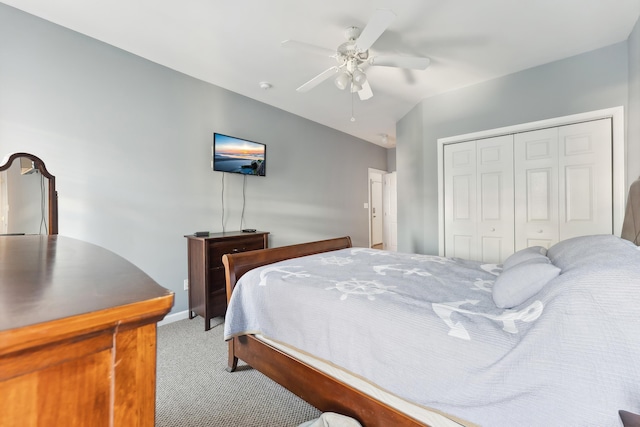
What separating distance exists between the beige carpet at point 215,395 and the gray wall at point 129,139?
0.94m

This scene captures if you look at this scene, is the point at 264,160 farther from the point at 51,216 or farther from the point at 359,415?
the point at 359,415

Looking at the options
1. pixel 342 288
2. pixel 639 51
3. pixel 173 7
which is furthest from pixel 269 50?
pixel 639 51

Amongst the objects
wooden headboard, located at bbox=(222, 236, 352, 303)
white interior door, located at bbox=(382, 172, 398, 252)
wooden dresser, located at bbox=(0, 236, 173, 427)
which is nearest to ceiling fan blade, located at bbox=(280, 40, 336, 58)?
wooden headboard, located at bbox=(222, 236, 352, 303)

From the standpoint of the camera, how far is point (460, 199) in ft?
11.0

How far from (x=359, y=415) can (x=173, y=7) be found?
284 cm

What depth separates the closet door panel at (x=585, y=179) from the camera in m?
2.51

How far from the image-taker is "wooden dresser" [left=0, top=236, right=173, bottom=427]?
0.88 ft

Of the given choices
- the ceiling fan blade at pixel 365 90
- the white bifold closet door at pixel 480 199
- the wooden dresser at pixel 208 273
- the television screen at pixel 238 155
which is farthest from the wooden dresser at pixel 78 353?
the white bifold closet door at pixel 480 199

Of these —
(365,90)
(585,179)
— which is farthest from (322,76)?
(585,179)

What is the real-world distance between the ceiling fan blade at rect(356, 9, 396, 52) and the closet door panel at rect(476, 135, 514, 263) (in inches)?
82.2

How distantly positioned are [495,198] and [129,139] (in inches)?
156

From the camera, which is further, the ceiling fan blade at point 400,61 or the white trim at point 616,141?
the white trim at point 616,141

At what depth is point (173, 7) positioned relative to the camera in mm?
1976

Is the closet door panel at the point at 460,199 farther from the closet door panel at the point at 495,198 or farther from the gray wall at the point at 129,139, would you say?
the gray wall at the point at 129,139
